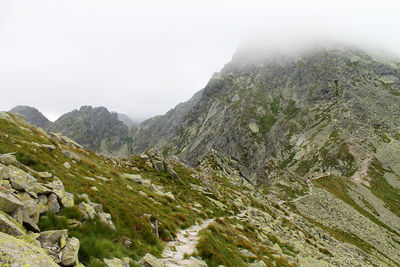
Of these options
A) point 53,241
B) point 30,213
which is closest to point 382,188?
point 53,241

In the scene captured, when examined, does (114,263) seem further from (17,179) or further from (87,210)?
(17,179)

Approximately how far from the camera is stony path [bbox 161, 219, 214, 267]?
39.2ft

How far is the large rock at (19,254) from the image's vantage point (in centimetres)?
474

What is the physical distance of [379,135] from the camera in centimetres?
17325

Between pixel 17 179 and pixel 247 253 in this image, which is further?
pixel 247 253

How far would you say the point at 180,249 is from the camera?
14.2 m

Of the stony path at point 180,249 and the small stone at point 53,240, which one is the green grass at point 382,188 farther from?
the small stone at point 53,240

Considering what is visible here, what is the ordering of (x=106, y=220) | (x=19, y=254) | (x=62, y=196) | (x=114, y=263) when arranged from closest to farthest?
(x=19, y=254)
(x=114, y=263)
(x=62, y=196)
(x=106, y=220)

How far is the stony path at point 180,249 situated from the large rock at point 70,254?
523 centimetres

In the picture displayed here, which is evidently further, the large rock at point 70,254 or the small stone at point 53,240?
the small stone at point 53,240

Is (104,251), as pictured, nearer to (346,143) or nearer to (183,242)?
(183,242)

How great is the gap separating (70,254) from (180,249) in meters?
8.69

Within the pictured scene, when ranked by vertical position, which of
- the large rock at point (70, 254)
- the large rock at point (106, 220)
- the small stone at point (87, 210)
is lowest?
the large rock at point (106, 220)

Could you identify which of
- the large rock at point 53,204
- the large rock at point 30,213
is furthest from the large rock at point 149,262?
the large rock at point 30,213
